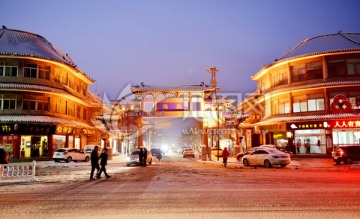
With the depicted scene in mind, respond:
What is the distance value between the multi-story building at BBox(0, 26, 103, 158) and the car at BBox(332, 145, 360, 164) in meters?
27.3

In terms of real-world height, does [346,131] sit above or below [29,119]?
below

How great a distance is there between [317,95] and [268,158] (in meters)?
15.6

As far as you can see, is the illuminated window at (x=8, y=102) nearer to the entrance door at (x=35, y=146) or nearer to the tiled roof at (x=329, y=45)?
the entrance door at (x=35, y=146)

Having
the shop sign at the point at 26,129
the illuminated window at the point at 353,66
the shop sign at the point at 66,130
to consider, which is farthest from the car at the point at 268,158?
the shop sign at the point at 26,129

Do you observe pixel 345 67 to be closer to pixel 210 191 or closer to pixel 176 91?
pixel 176 91

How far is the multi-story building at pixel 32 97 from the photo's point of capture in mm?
34188

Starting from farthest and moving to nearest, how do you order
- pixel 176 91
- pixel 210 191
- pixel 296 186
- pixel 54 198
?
pixel 176 91 < pixel 296 186 < pixel 210 191 < pixel 54 198

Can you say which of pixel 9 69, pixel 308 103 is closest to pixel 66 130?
pixel 9 69

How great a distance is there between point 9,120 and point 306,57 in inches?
1261

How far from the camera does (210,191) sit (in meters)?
12.0

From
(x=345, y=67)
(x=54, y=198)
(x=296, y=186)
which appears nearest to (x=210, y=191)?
(x=296, y=186)

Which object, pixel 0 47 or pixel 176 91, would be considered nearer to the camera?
pixel 0 47

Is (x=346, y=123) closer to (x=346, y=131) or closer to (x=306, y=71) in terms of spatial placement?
(x=346, y=131)

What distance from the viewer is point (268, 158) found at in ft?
82.5
